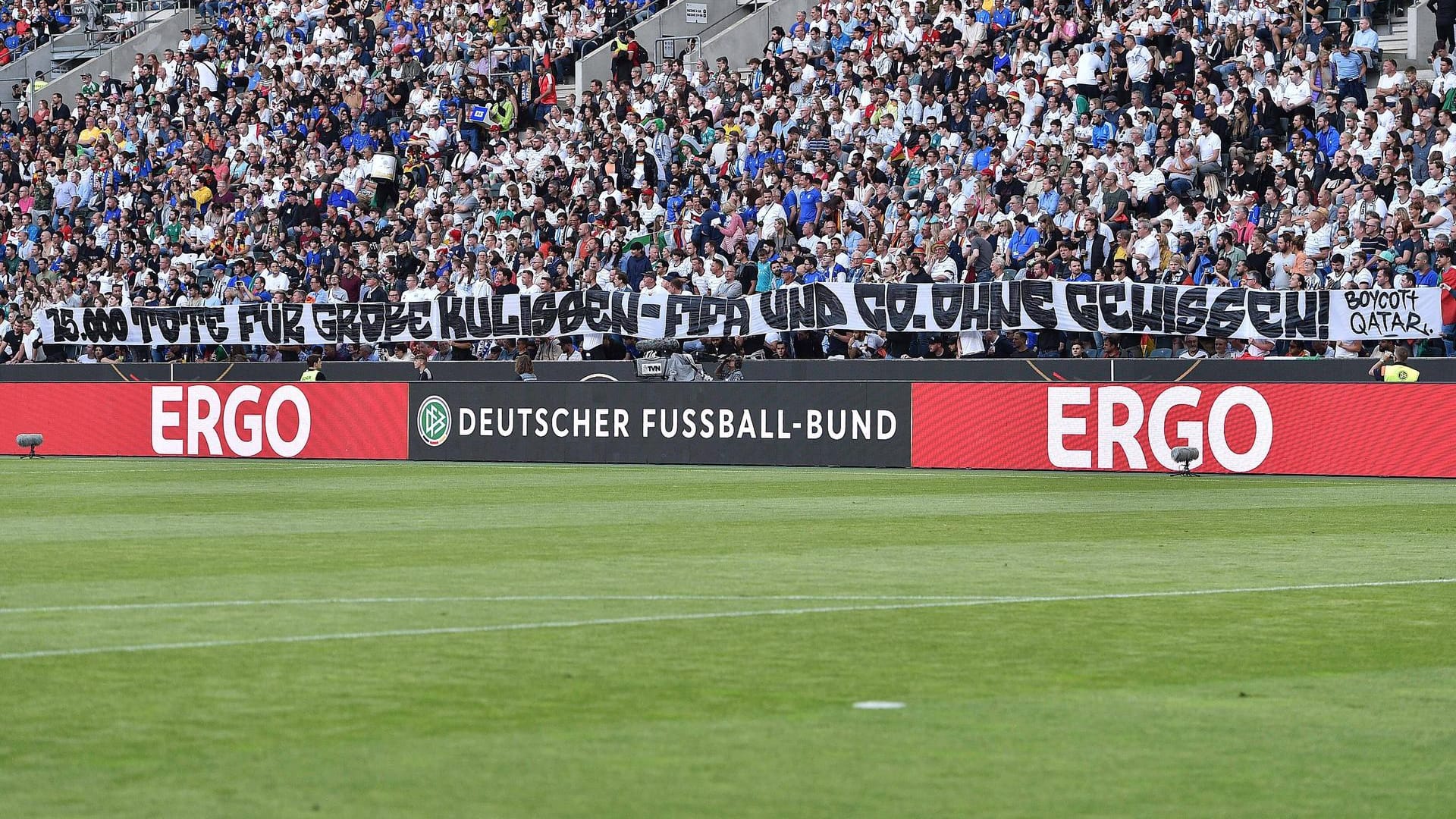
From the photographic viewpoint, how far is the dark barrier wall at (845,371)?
1027 inches

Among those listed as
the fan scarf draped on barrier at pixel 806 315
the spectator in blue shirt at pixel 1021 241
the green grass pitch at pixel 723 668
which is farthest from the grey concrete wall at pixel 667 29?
the green grass pitch at pixel 723 668

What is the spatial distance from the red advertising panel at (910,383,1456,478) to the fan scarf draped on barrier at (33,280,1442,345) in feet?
8.56

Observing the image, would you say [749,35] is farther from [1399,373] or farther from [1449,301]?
[1399,373]

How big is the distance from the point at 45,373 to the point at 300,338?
4698 millimetres

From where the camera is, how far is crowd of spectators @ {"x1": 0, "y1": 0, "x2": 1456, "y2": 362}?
90.6 feet

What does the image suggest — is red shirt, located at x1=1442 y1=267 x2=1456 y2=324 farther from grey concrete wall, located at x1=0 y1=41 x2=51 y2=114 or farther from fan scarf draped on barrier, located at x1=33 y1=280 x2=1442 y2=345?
grey concrete wall, located at x1=0 y1=41 x2=51 y2=114

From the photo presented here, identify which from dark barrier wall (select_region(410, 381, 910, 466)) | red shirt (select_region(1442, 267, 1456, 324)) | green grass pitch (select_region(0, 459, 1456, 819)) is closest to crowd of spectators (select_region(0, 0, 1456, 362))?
red shirt (select_region(1442, 267, 1456, 324))

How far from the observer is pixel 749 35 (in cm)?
3797

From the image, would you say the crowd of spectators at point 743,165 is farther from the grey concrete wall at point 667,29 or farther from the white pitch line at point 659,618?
the white pitch line at point 659,618

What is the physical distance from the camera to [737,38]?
38.0 metres

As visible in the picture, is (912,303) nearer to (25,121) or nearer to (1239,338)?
(1239,338)

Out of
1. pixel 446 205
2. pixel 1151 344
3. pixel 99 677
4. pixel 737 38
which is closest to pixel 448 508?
pixel 99 677

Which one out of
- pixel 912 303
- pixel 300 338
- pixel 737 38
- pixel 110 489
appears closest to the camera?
pixel 110 489

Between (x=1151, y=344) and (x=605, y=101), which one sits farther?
(x=605, y=101)
